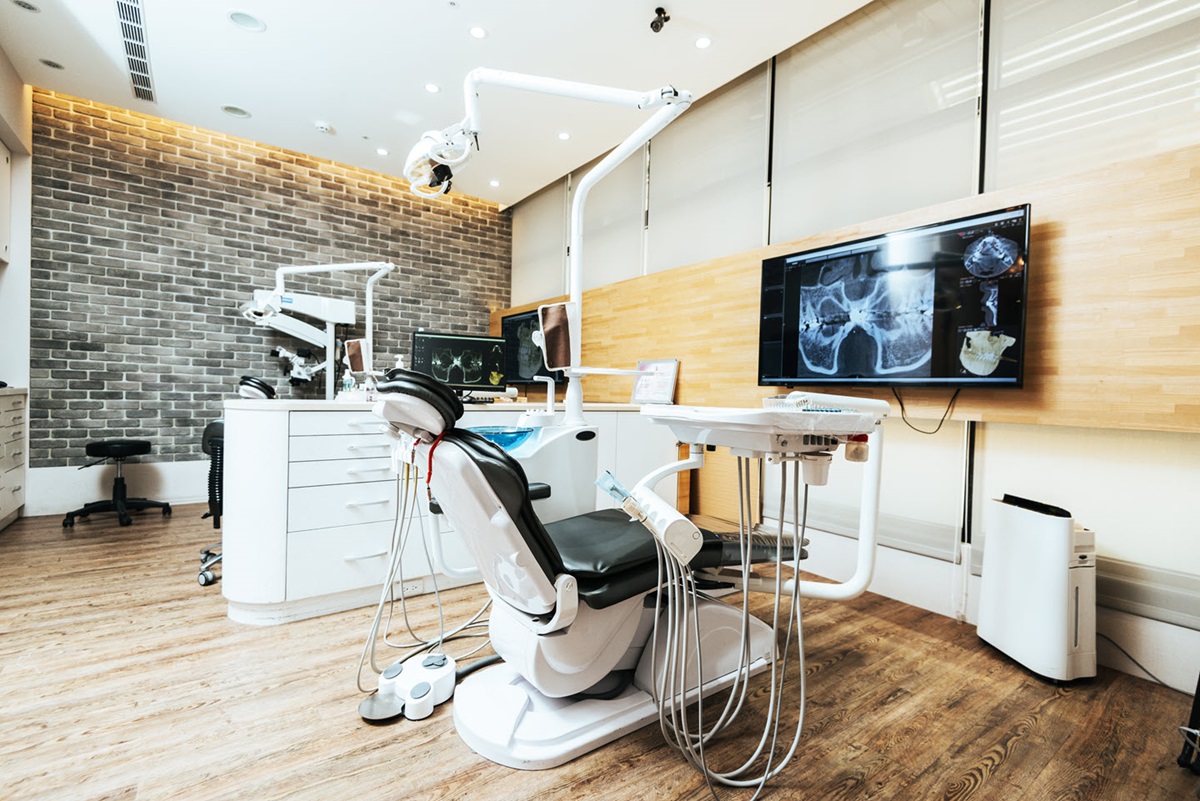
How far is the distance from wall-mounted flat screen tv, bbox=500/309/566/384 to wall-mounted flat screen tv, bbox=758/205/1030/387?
254 centimetres

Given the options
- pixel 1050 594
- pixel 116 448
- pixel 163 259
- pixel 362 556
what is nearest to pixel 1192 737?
pixel 1050 594

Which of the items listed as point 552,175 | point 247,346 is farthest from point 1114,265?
point 247,346

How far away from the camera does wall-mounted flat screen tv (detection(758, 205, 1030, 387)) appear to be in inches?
85.5

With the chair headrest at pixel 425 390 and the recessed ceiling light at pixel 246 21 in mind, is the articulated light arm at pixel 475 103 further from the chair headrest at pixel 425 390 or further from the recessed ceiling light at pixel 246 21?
the recessed ceiling light at pixel 246 21

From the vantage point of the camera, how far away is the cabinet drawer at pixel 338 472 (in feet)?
7.52

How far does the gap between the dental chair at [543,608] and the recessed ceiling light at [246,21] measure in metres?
2.96

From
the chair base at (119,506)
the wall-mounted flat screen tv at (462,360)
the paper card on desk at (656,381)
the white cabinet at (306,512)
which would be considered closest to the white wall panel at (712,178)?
the paper card on desk at (656,381)

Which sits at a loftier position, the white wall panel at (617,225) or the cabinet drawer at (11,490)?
the white wall panel at (617,225)

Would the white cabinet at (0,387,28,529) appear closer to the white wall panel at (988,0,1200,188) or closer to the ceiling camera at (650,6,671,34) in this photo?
the ceiling camera at (650,6,671,34)

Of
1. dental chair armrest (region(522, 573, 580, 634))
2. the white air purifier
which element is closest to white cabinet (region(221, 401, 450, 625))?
dental chair armrest (region(522, 573, 580, 634))

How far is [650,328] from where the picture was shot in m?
4.13

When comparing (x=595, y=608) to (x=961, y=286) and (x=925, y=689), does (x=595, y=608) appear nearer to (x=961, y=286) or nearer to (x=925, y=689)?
(x=925, y=689)

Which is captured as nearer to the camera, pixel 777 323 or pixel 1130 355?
pixel 1130 355

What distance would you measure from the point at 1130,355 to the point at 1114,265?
338 mm
